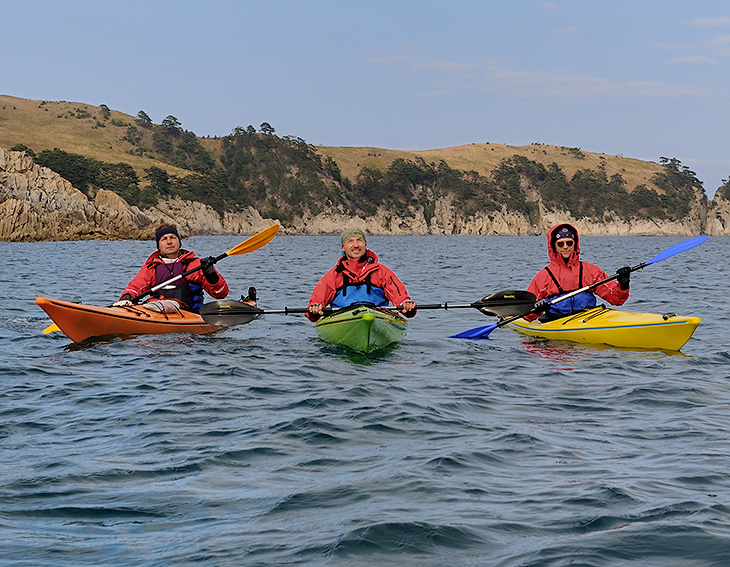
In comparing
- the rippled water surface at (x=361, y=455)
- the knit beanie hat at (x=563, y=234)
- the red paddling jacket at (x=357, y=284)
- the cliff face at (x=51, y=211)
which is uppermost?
the cliff face at (x=51, y=211)

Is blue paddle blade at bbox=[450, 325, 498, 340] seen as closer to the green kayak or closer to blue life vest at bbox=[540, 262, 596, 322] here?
blue life vest at bbox=[540, 262, 596, 322]

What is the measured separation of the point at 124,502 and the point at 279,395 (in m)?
3.35

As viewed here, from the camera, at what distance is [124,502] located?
4836 mm

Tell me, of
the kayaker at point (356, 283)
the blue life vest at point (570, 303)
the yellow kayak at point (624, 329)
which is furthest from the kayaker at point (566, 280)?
the kayaker at point (356, 283)

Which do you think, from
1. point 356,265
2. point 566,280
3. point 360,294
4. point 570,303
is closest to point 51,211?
point 356,265

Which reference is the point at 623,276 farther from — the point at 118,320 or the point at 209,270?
the point at 118,320

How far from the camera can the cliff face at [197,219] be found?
235 ft

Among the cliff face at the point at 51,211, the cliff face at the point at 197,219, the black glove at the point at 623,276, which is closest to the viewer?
the black glove at the point at 623,276

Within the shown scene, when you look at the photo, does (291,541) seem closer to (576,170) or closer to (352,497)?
(352,497)

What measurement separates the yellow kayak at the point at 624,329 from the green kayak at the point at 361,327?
7.99 ft

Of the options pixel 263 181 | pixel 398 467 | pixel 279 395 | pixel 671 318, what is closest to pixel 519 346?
pixel 671 318

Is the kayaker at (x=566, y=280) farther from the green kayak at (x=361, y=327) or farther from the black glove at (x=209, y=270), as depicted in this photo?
the black glove at (x=209, y=270)

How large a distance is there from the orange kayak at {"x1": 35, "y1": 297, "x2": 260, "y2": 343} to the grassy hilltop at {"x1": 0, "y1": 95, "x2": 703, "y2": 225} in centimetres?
8848

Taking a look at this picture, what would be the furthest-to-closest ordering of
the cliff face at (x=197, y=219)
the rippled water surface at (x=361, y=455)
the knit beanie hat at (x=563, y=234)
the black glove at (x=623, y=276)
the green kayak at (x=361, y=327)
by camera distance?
the cliff face at (x=197, y=219) → the knit beanie hat at (x=563, y=234) → the black glove at (x=623, y=276) → the green kayak at (x=361, y=327) → the rippled water surface at (x=361, y=455)
